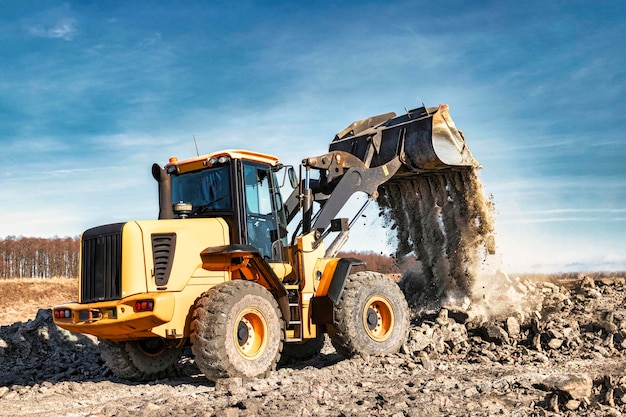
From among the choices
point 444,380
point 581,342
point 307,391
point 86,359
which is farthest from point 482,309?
point 86,359

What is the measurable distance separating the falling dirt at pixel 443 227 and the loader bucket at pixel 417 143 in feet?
1.87

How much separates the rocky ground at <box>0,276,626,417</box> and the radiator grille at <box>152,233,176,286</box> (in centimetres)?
136

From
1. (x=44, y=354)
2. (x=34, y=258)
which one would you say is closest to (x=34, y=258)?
(x=34, y=258)

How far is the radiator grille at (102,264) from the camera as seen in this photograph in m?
8.38

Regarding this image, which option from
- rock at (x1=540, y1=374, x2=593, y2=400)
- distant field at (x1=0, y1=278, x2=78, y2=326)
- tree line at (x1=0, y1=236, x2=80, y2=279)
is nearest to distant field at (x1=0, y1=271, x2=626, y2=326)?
distant field at (x1=0, y1=278, x2=78, y2=326)

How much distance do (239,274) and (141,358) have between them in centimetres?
175

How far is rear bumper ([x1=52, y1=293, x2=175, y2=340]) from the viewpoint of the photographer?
7.98 meters

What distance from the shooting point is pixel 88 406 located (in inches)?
302

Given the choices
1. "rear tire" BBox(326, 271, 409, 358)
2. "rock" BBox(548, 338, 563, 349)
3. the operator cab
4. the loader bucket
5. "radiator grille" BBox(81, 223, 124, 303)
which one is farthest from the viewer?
the loader bucket

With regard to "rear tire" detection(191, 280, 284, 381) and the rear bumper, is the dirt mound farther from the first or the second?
"rear tire" detection(191, 280, 284, 381)

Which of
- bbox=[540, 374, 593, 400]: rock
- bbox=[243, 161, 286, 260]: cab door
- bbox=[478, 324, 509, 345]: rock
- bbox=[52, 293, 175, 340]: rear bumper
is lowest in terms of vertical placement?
bbox=[540, 374, 593, 400]: rock

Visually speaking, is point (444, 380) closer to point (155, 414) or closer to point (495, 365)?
point (495, 365)

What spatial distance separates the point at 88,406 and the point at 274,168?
398cm

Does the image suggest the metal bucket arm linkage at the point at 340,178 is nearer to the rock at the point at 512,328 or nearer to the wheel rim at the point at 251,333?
the wheel rim at the point at 251,333
